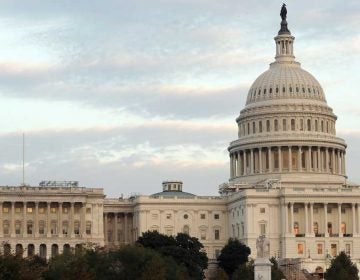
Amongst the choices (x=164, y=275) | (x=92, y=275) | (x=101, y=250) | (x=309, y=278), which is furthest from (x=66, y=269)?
(x=309, y=278)

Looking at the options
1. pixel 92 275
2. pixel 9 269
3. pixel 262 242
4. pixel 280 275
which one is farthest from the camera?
pixel 280 275

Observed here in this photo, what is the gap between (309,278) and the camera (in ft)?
652

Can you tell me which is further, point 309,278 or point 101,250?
point 309,278

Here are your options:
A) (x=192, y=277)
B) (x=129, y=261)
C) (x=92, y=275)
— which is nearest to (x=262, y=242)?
(x=92, y=275)

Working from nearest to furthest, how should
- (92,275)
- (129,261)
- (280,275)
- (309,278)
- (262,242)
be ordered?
(262,242) → (92,275) → (129,261) → (280,275) → (309,278)

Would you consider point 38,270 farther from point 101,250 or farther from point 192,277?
point 192,277

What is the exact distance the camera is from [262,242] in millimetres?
135000

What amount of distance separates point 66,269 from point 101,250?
3829cm

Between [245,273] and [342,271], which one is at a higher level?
[245,273]

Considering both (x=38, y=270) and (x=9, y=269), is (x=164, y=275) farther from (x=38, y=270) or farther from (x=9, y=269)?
(x=9, y=269)

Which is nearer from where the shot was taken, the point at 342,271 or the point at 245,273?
the point at 342,271

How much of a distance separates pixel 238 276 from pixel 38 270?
167 feet

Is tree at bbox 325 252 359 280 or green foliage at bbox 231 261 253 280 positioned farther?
tree at bbox 325 252 359 280

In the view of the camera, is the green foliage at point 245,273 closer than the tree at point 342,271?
Yes
